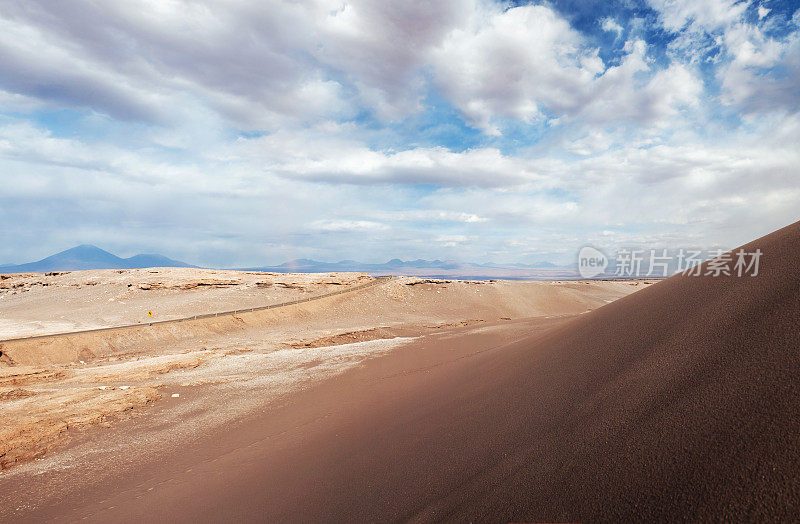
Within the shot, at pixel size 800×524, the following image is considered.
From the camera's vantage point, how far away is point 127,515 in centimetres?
344

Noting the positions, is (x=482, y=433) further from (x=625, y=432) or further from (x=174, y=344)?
(x=174, y=344)

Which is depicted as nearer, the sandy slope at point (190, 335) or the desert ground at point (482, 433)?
the desert ground at point (482, 433)

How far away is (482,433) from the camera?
3.30 metres

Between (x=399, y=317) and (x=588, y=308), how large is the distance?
17.5 metres

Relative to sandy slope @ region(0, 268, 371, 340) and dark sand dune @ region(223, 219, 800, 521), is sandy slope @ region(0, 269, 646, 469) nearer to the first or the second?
sandy slope @ region(0, 268, 371, 340)

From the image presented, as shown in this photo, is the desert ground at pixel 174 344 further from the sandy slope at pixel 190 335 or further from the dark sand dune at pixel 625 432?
the dark sand dune at pixel 625 432

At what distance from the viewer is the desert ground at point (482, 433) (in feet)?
6.50

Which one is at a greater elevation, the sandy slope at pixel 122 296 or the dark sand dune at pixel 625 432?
the dark sand dune at pixel 625 432

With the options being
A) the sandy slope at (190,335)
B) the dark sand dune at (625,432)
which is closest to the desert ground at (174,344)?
the sandy slope at (190,335)

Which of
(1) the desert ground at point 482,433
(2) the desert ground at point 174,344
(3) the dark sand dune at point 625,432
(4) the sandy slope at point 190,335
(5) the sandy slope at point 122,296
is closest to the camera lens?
(3) the dark sand dune at point 625,432

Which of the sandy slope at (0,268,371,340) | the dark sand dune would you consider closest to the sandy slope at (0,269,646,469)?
the sandy slope at (0,268,371,340)

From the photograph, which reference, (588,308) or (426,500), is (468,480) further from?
(588,308)

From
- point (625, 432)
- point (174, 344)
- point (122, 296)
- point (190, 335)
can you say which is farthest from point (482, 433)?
point (122, 296)

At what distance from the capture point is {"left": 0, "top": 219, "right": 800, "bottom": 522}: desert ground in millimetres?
1980
